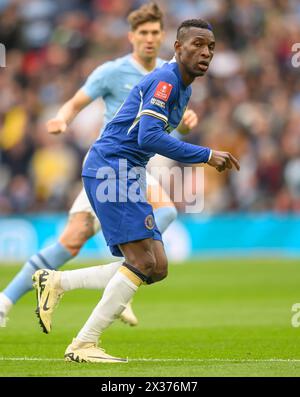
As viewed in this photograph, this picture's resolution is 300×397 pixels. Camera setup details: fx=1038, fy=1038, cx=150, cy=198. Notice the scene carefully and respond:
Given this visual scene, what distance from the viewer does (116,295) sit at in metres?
7.64

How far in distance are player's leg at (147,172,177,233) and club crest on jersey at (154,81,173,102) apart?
8.09 feet

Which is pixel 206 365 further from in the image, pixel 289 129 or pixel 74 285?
pixel 289 129

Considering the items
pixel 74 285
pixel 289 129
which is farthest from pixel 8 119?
pixel 74 285

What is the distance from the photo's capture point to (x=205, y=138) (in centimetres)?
2023

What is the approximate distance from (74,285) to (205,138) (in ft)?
39.9

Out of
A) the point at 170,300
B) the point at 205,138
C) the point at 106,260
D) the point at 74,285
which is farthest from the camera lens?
the point at 205,138

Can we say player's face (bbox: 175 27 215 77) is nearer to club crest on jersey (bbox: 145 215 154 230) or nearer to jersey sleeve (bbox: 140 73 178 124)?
jersey sleeve (bbox: 140 73 178 124)

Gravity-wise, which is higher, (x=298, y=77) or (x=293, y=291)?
(x=298, y=77)

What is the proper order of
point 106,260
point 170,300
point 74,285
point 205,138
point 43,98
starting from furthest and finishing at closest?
point 43,98
point 205,138
point 106,260
point 170,300
point 74,285

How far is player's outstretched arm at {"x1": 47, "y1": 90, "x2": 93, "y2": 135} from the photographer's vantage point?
30.4 ft

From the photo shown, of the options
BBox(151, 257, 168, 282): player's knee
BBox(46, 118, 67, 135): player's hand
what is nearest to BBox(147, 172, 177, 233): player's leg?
BBox(46, 118, 67, 135): player's hand

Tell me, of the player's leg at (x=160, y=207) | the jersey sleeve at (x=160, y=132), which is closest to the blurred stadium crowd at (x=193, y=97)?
the player's leg at (x=160, y=207)

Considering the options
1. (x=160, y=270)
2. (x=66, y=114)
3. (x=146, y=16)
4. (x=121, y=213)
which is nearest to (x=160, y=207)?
(x=66, y=114)

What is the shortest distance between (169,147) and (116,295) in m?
1.16
